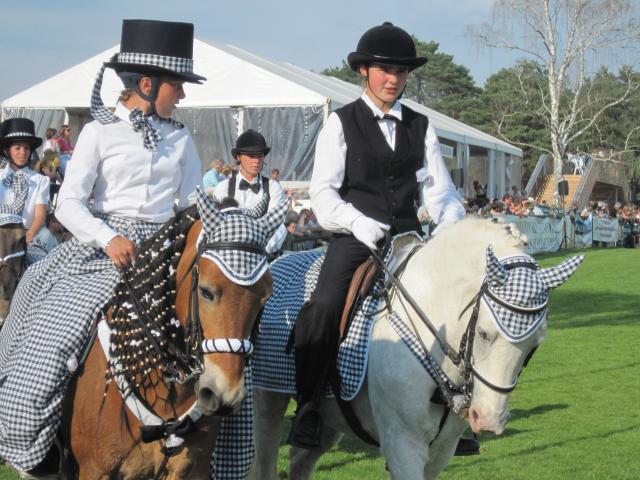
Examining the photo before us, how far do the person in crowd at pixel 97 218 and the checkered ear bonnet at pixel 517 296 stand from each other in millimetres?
1662

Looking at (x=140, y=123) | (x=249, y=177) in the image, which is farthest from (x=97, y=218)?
(x=249, y=177)

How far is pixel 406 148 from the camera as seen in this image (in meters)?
6.32

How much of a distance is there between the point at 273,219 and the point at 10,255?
592 centimetres

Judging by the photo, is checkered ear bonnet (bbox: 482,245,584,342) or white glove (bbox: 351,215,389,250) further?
white glove (bbox: 351,215,389,250)

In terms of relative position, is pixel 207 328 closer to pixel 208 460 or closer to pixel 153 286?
pixel 153 286

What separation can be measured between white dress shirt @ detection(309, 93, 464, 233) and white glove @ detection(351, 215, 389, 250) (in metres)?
0.05

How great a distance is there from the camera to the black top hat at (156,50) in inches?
197

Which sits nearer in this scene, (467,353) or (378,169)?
(467,353)

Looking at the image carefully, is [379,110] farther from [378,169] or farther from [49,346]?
[49,346]

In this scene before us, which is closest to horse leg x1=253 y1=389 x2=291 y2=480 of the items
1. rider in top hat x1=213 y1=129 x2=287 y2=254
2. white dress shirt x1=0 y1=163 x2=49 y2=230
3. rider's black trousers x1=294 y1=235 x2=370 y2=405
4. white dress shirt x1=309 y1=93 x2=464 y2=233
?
rider's black trousers x1=294 y1=235 x2=370 y2=405

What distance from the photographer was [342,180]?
631cm

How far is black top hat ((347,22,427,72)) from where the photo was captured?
20.3 feet

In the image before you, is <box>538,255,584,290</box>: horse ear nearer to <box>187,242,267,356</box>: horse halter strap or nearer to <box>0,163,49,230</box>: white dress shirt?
<box>187,242,267,356</box>: horse halter strap

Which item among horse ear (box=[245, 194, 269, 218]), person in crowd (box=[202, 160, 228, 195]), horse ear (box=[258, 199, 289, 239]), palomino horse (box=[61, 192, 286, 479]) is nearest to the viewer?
palomino horse (box=[61, 192, 286, 479])
